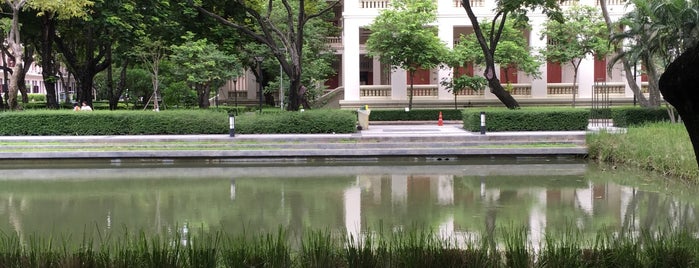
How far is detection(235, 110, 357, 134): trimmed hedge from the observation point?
2253 cm

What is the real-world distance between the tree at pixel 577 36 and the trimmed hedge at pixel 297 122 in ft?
52.6

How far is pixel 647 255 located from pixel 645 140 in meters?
11.6

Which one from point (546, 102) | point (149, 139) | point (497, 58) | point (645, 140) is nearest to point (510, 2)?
point (645, 140)

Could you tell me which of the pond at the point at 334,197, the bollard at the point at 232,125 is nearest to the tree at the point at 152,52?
the bollard at the point at 232,125

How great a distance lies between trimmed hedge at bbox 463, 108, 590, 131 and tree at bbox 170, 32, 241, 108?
12.7 m

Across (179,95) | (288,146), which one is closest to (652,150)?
(288,146)

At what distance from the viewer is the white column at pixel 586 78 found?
36938 mm

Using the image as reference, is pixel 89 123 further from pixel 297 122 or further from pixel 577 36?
pixel 577 36

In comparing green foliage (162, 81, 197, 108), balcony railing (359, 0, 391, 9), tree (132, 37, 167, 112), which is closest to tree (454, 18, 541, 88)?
balcony railing (359, 0, 391, 9)

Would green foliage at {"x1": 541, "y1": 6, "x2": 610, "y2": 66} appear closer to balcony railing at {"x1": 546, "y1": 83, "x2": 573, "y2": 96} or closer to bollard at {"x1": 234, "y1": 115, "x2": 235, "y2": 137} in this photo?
balcony railing at {"x1": 546, "y1": 83, "x2": 573, "y2": 96}

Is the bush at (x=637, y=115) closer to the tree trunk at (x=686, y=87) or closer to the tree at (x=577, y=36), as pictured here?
the tree at (x=577, y=36)

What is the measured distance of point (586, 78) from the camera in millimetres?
37094

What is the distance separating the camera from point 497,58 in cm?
3325

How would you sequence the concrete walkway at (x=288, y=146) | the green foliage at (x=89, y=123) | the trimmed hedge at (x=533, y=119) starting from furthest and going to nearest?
the trimmed hedge at (x=533, y=119) < the green foliage at (x=89, y=123) < the concrete walkway at (x=288, y=146)
